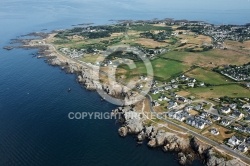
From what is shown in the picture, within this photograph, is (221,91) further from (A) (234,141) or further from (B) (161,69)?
(B) (161,69)

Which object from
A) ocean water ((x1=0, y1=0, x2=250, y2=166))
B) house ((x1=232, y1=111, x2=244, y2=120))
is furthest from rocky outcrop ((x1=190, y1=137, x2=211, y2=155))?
house ((x1=232, y1=111, x2=244, y2=120))

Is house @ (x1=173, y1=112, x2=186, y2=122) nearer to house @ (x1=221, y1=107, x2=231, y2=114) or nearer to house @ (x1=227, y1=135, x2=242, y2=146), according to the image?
house @ (x1=221, y1=107, x2=231, y2=114)

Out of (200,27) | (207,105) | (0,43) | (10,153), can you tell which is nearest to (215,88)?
(207,105)

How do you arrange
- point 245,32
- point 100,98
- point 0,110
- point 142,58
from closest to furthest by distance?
point 0,110 → point 100,98 → point 142,58 → point 245,32

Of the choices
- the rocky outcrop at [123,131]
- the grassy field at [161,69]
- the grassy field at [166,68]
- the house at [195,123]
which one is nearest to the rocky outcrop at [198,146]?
the house at [195,123]

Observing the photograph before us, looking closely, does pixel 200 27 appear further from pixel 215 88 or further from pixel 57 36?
pixel 215 88

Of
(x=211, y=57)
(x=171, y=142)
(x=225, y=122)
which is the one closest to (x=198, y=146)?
(x=171, y=142)
